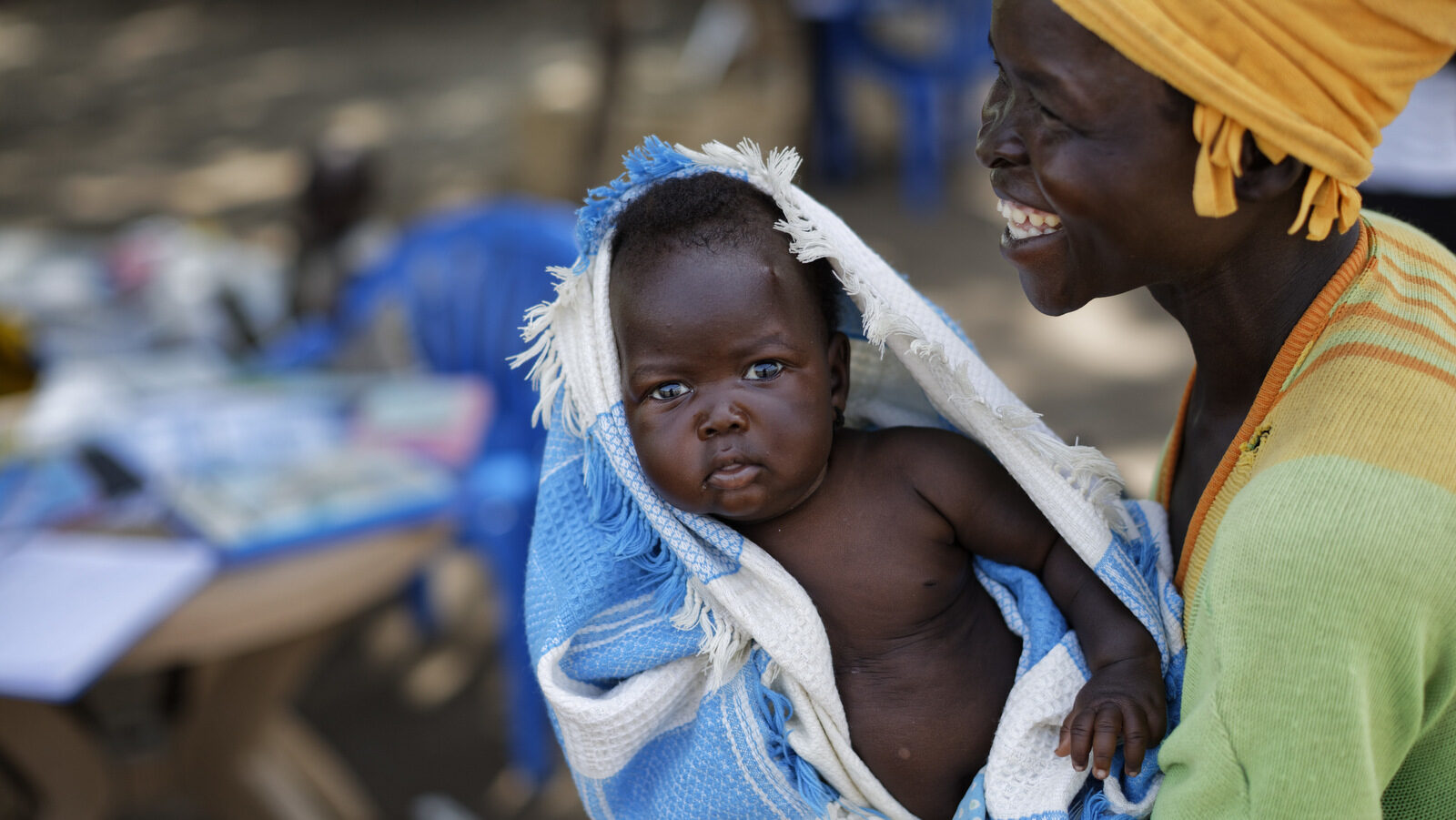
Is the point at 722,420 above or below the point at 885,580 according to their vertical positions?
above

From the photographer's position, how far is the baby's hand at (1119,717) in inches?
47.8

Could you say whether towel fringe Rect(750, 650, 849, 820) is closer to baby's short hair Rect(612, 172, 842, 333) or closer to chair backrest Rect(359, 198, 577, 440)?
baby's short hair Rect(612, 172, 842, 333)

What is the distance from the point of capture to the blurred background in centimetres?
251

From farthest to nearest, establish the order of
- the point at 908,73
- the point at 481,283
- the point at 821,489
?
the point at 908,73, the point at 481,283, the point at 821,489

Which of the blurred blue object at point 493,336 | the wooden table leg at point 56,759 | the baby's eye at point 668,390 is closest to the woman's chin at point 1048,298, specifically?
the baby's eye at point 668,390

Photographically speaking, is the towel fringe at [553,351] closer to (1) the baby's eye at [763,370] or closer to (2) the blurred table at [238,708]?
(1) the baby's eye at [763,370]

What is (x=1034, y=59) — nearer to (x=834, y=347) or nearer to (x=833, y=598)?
(x=834, y=347)

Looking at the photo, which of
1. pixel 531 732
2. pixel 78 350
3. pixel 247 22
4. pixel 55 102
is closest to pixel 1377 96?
pixel 531 732

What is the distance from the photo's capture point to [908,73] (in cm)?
750

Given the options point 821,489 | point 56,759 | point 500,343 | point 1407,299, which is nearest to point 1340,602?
point 1407,299

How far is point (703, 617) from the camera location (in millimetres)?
1428

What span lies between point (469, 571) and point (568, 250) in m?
1.65

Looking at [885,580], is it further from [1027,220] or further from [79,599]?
[79,599]

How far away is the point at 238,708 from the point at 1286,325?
2.60m
